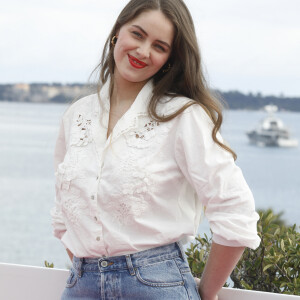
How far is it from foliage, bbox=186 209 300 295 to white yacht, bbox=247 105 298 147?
28.2 metres

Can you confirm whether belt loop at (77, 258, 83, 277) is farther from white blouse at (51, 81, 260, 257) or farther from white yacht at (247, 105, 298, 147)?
white yacht at (247, 105, 298, 147)

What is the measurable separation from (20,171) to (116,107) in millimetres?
31590

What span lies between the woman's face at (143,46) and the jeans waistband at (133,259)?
50 centimetres

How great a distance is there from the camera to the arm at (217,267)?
1605 millimetres

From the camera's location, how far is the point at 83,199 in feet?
5.50

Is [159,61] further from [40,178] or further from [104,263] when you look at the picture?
[40,178]

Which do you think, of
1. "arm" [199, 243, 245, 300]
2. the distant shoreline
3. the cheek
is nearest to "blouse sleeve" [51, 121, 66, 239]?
the cheek

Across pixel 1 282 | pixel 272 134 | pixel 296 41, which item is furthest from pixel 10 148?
pixel 1 282

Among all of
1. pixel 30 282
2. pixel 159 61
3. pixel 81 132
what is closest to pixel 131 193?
pixel 81 132

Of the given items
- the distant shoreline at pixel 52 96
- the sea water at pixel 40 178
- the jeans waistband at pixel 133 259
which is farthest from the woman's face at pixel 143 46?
the sea water at pixel 40 178

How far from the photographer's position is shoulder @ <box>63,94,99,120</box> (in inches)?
73.6

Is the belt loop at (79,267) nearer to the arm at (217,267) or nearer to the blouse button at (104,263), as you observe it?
the blouse button at (104,263)

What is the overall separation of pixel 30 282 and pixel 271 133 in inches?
1254

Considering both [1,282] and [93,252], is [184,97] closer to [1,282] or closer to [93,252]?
[93,252]
